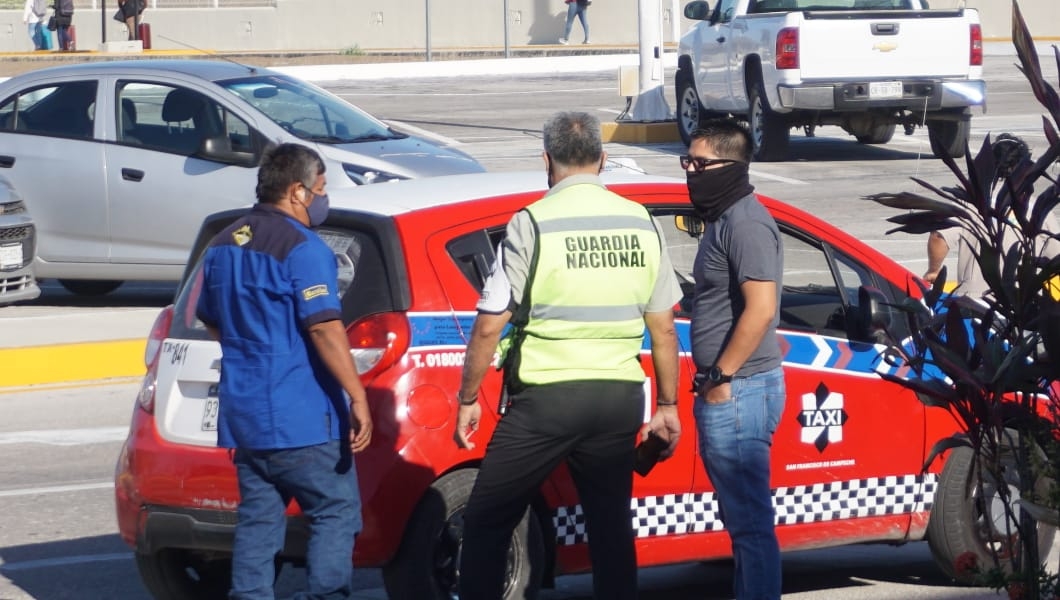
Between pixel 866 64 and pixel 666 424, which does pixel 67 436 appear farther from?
pixel 866 64

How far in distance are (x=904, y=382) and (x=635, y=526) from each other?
6.68 feet

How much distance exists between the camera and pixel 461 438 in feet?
15.7

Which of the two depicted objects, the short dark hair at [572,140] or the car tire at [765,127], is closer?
Answer: the short dark hair at [572,140]

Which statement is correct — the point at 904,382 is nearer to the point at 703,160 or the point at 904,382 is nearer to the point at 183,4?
the point at 703,160

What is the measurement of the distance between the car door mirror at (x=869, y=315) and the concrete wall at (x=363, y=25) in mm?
43368

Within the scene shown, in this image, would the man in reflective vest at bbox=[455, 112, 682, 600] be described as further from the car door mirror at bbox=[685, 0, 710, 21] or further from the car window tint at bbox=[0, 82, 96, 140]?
the car door mirror at bbox=[685, 0, 710, 21]

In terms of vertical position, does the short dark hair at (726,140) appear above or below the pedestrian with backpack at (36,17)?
below

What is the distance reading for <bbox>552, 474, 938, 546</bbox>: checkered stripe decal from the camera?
5.42 m

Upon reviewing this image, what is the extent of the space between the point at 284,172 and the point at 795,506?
7.06 feet

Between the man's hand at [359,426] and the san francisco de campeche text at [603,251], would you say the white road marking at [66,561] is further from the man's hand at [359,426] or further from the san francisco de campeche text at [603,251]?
the san francisco de campeche text at [603,251]

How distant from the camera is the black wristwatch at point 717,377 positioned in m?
4.96

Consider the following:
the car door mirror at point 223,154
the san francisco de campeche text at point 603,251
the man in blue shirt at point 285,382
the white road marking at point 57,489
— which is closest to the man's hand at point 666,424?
the san francisco de campeche text at point 603,251

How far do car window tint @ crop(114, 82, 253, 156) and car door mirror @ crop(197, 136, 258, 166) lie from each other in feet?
0.28

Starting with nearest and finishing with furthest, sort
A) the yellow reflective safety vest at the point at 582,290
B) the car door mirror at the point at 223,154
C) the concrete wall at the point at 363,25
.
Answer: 1. the yellow reflective safety vest at the point at 582,290
2. the car door mirror at the point at 223,154
3. the concrete wall at the point at 363,25
